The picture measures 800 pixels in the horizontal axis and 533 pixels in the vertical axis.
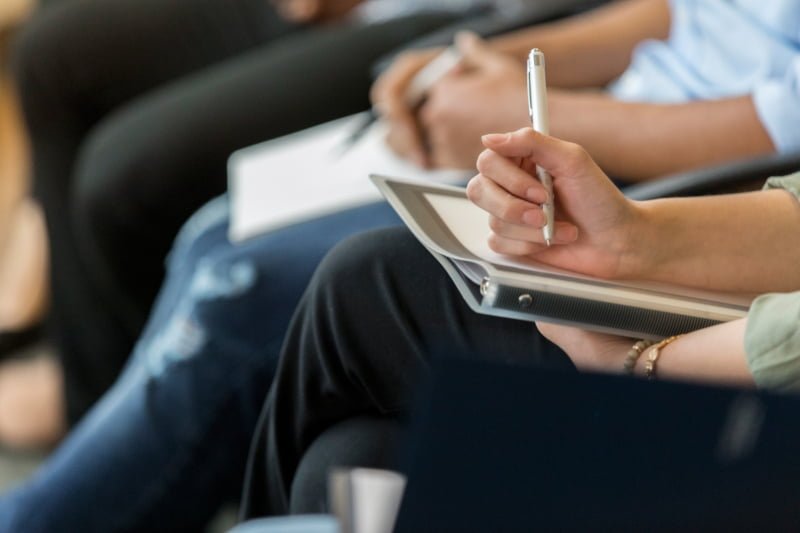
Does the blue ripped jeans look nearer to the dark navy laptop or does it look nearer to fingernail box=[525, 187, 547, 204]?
fingernail box=[525, 187, 547, 204]

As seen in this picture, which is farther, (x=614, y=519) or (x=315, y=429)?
(x=315, y=429)

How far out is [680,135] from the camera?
991mm

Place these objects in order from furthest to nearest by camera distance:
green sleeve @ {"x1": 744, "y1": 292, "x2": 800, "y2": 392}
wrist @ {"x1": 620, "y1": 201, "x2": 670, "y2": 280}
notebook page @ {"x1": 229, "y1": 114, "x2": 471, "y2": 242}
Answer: notebook page @ {"x1": 229, "y1": 114, "x2": 471, "y2": 242}
wrist @ {"x1": 620, "y1": 201, "x2": 670, "y2": 280}
green sleeve @ {"x1": 744, "y1": 292, "x2": 800, "y2": 392}

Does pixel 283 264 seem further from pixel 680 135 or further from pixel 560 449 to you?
pixel 560 449

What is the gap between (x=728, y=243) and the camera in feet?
2.44

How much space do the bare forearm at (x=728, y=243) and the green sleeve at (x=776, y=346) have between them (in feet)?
0.38

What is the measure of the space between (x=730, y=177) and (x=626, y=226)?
188 mm

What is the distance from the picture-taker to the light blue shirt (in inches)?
36.7

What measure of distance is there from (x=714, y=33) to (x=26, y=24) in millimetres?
1092

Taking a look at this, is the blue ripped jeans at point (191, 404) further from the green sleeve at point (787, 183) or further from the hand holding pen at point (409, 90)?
the green sleeve at point (787, 183)

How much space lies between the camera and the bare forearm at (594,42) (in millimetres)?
1254

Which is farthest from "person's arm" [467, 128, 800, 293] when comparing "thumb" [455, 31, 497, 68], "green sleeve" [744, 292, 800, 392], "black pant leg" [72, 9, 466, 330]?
"black pant leg" [72, 9, 466, 330]

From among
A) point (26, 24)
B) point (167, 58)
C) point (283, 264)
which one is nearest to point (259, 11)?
point (167, 58)

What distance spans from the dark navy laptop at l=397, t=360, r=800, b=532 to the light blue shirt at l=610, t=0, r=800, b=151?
1.64 ft
